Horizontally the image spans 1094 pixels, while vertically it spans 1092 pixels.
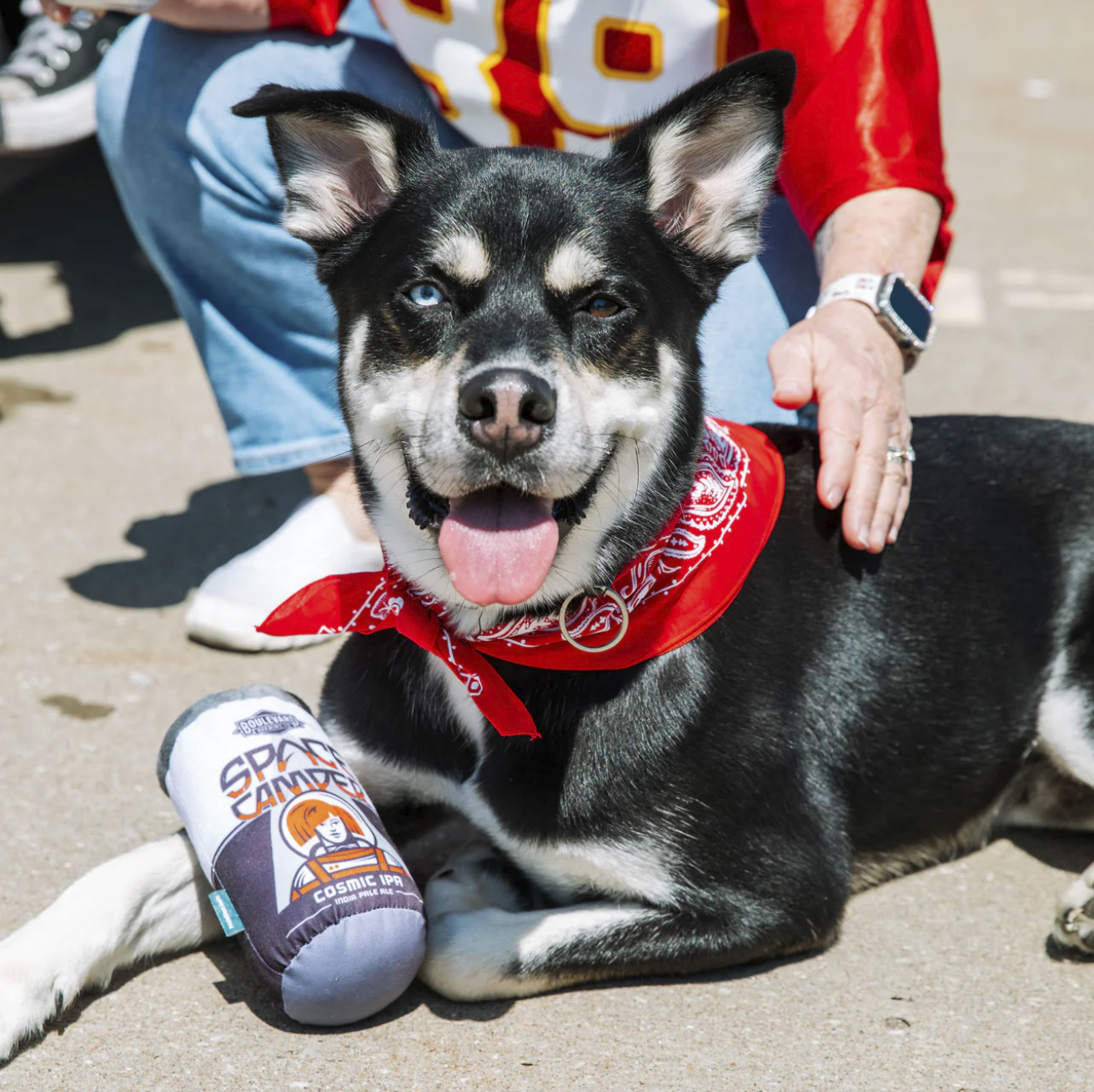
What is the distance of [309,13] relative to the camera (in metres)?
3.88

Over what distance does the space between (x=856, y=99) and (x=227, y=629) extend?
6.66 ft

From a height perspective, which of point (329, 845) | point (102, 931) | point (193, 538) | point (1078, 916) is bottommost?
point (193, 538)

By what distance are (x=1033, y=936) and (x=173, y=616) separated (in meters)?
2.35

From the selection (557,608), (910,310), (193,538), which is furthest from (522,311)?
(193,538)

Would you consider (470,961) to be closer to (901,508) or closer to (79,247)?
(901,508)

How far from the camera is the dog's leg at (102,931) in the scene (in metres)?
2.22

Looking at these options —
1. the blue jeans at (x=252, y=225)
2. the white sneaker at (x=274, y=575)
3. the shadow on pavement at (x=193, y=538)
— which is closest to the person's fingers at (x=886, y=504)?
the blue jeans at (x=252, y=225)

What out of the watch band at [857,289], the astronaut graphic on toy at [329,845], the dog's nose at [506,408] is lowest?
the astronaut graphic on toy at [329,845]

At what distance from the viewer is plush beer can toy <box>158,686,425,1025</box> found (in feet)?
7.23

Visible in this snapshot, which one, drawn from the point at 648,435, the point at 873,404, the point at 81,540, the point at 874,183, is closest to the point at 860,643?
the point at 873,404

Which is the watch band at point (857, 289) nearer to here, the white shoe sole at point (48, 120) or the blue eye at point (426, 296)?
the blue eye at point (426, 296)

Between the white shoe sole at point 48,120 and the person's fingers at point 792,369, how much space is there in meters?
3.52

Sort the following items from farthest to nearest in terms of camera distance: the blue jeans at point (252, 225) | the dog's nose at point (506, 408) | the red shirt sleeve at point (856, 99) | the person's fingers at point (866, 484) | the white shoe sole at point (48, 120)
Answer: the white shoe sole at point (48, 120), the blue jeans at point (252, 225), the red shirt sleeve at point (856, 99), the person's fingers at point (866, 484), the dog's nose at point (506, 408)

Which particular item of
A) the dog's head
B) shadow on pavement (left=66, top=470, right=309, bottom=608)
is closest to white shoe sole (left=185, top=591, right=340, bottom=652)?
shadow on pavement (left=66, top=470, right=309, bottom=608)
